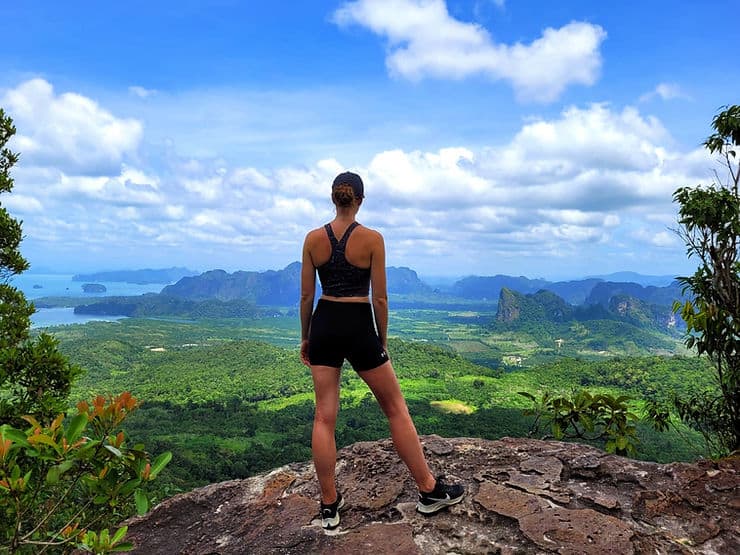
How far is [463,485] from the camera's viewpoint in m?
3.64

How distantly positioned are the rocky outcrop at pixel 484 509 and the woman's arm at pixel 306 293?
3.96ft

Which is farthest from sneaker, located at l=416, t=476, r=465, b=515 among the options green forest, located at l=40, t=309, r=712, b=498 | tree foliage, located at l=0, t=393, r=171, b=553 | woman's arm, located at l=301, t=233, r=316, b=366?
green forest, located at l=40, t=309, r=712, b=498

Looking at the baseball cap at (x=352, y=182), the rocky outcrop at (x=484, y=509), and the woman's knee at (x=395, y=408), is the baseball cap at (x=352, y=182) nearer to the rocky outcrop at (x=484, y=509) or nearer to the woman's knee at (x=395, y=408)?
the woman's knee at (x=395, y=408)

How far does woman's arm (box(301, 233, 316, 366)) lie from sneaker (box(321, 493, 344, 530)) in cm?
97

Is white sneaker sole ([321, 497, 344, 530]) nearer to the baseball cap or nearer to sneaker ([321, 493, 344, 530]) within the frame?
sneaker ([321, 493, 344, 530])

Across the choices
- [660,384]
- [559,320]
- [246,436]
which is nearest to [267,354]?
[246,436]

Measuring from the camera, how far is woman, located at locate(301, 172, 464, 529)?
118 inches

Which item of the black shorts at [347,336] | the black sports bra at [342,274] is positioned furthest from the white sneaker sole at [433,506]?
the black sports bra at [342,274]

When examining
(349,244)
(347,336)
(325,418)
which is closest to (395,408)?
(325,418)

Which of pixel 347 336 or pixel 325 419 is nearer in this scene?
pixel 347 336

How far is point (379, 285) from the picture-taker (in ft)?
9.97

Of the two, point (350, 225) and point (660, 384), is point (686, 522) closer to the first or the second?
point (350, 225)

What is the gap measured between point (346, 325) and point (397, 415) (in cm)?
69

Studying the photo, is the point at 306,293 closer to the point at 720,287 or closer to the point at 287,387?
the point at 720,287
